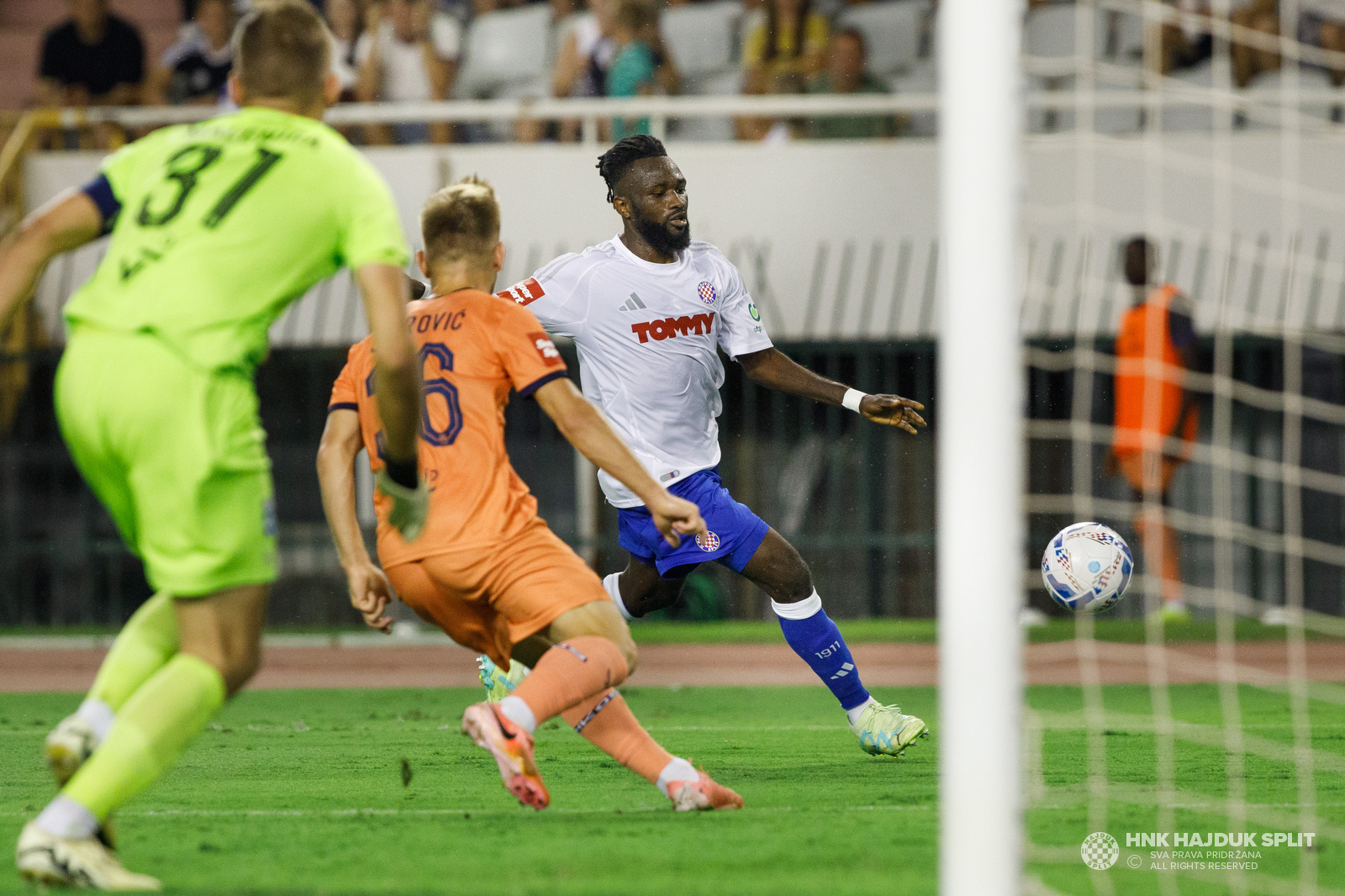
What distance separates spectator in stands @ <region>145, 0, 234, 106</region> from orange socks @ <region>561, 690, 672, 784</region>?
9349 mm

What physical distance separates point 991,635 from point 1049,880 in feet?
3.01

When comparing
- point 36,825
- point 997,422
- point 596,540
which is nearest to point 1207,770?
point 997,422

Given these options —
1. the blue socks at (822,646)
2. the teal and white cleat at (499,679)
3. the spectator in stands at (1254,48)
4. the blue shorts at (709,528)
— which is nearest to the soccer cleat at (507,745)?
the teal and white cleat at (499,679)

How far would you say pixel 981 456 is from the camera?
2.86 meters

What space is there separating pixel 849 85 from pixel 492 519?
828 centimetres

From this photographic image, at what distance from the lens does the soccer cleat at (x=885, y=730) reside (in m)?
5.26

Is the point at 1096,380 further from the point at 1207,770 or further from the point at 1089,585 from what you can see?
the point at 1207,770

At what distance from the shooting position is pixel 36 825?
10.6ft

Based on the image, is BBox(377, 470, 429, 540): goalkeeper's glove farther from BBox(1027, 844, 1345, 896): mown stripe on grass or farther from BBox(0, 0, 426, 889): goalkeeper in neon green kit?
BBox(1027, 844, 1345, 896): mown stripe on grass

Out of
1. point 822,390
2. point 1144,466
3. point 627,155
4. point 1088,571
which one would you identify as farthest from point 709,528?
point 1144,466

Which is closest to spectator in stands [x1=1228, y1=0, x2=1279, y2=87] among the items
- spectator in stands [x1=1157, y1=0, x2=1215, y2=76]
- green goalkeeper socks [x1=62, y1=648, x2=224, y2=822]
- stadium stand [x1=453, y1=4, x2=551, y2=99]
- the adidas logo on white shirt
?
spectator in stands [x1=1157, y1=0, x2=1215, y2=76]

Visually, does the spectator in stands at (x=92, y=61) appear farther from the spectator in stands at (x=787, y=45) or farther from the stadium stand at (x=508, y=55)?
the spectator in stands at (x=787, y=45)

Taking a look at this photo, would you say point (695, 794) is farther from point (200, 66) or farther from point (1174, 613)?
point (200, 66)

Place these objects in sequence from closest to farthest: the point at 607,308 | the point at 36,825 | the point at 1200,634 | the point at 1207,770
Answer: the point at 36,825, the point at 1207,770, the point at 607,308, the point at 1200,634
